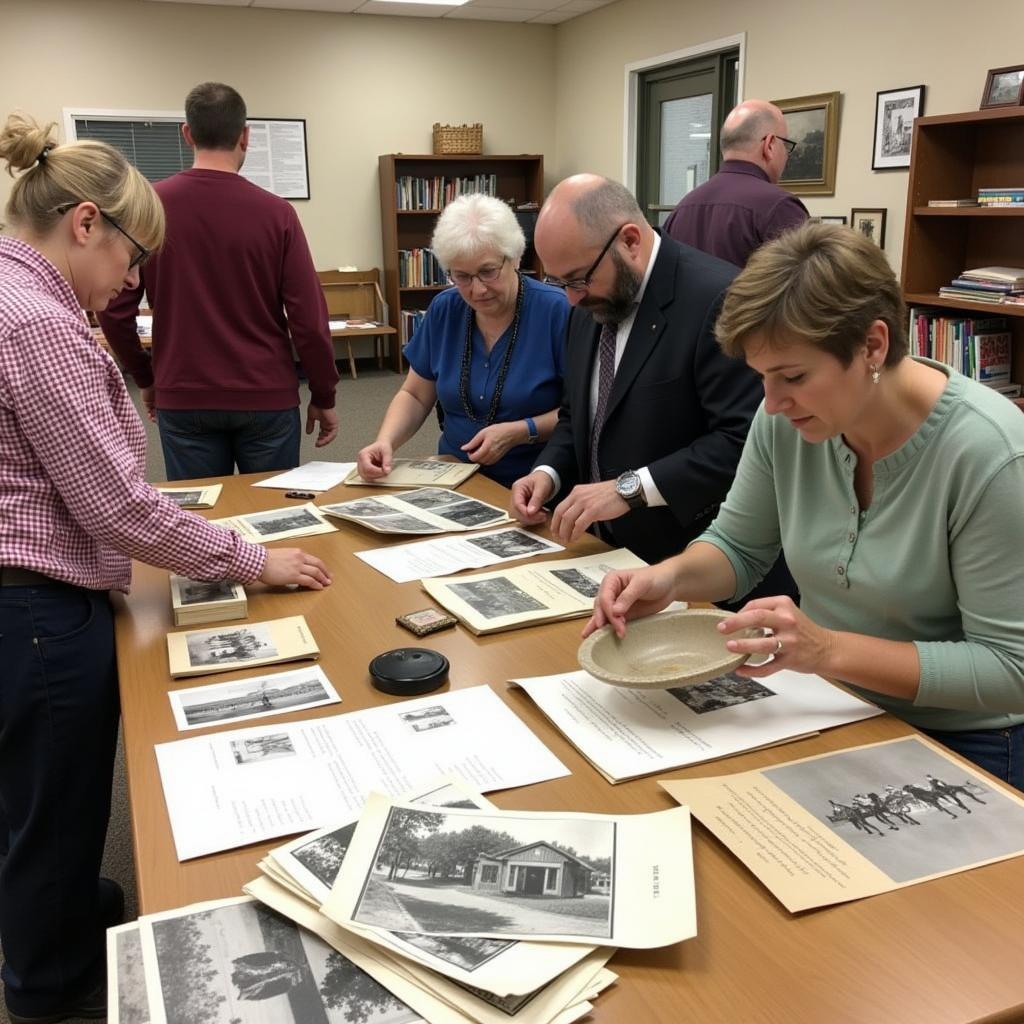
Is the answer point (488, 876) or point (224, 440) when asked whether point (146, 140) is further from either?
point (488, 876)

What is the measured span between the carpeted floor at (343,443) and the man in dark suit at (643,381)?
125cm

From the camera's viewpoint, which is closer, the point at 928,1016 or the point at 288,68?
the point at 928,1016

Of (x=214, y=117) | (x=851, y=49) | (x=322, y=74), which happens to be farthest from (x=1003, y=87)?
(x=322, y=74)

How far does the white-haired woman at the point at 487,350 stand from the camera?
237 cm

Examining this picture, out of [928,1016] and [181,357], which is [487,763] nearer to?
[928,1016]

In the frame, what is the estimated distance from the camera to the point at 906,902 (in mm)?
910

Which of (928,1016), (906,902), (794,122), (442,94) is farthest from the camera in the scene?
(442,94)

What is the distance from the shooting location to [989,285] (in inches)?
160

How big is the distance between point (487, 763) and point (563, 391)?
148 centimetres

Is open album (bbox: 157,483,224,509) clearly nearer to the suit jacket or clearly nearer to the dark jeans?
the dark jeans

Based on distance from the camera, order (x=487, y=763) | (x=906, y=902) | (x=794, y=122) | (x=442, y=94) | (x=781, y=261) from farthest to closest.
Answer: (x=442, y=94) < (x=794, y=122) < (x=781, y=261) < (x=487, y=763) < (x=906, y=902)

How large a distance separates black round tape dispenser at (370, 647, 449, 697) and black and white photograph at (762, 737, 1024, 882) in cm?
47

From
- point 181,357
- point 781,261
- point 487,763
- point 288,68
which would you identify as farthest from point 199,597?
point 288,68

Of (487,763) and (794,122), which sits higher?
(794,122)
